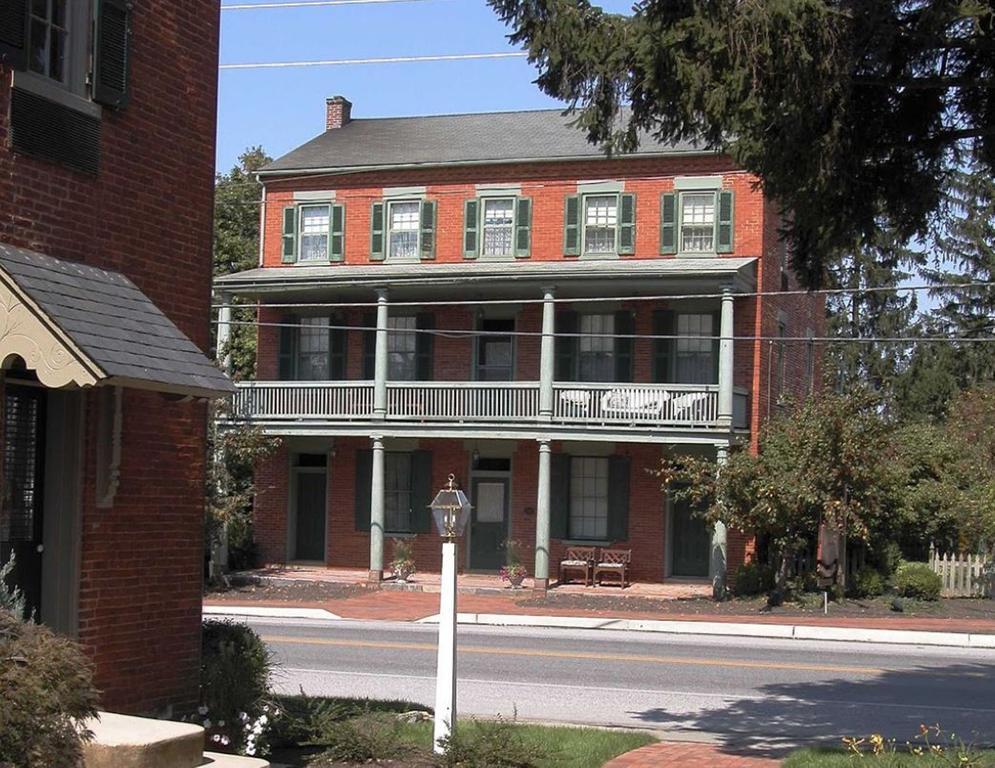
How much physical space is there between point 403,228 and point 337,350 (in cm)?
323

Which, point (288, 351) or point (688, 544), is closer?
point (688, 544)

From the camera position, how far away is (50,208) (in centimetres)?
852

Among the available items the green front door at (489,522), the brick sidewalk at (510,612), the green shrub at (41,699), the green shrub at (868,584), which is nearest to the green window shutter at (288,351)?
the green front door at (489,522)

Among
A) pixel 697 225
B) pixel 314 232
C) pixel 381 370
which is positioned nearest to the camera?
pixel 697 225

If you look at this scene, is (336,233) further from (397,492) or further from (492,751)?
(492,751)

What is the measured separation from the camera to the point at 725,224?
28.9m

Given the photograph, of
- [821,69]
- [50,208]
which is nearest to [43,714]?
[50,208]

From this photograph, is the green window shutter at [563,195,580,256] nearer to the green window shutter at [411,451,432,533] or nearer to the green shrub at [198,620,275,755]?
the green window shutter at [411,451,432,533]

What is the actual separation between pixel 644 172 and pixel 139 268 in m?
21.4

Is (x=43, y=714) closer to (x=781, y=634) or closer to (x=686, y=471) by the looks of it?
(x=781, y=634)

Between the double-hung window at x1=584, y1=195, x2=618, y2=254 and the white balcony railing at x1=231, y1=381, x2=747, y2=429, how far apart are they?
341 centimetres

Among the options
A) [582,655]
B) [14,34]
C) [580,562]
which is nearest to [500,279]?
[580,562]

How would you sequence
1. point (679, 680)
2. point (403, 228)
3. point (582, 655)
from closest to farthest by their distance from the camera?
point (679, 680) < point (582, 655) < point (403, 228)

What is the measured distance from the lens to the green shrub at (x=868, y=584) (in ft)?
86.3
